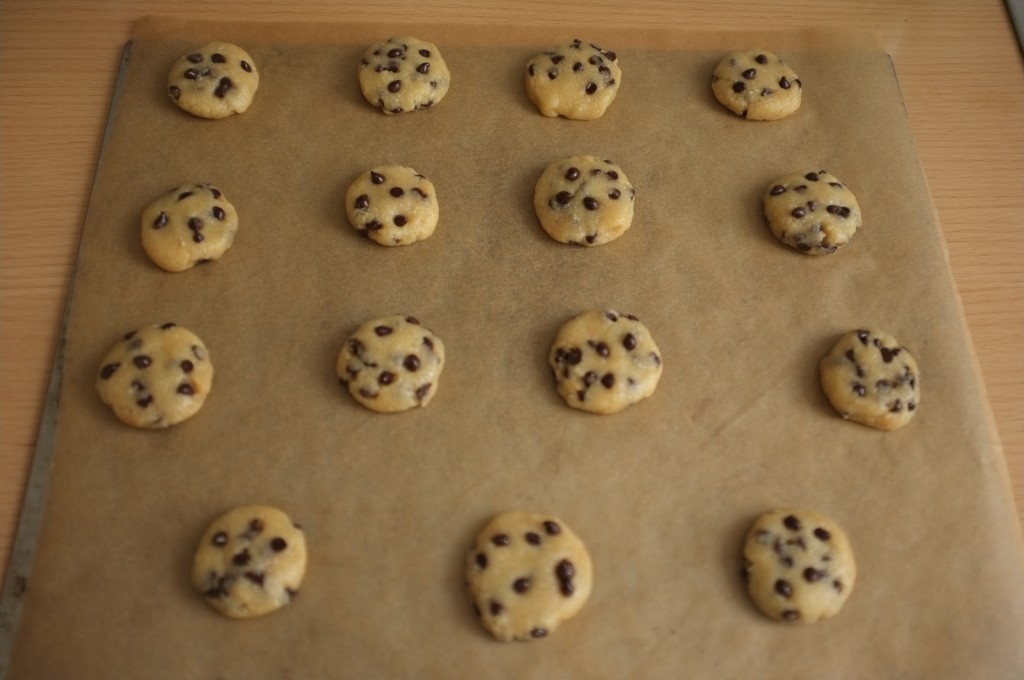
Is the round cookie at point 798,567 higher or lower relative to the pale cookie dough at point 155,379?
lower

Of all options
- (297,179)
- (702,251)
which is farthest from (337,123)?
(702,251)

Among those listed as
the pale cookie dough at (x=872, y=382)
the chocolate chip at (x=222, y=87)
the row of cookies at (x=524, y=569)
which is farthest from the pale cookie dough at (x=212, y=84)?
the pale cookie dough at (x=872, y=382)

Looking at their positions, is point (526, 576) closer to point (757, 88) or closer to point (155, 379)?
point (155, 379)

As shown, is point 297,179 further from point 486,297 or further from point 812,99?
point 812,99

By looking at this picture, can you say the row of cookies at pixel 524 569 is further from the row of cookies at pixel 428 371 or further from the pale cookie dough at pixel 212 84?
the pale cookie dough at pixel 212 84

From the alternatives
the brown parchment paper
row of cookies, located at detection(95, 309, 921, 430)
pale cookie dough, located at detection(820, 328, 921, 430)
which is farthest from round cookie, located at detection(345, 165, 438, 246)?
pale cookie dough, located at detection(820, 328, 921, 430)

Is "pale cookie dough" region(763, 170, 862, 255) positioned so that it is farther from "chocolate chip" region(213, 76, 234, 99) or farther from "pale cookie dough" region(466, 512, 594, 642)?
"chocolate chip" region(213, 76, 234, 99)
